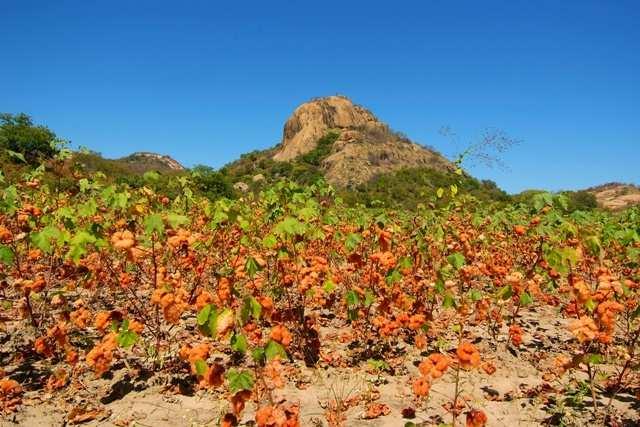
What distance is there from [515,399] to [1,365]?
5371 millimetres

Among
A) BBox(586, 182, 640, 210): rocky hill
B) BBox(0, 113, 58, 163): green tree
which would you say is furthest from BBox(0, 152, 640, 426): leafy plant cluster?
BBox(586, 182, 640, 210): rocky hill

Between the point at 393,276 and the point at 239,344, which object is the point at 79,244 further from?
the point at 393,276

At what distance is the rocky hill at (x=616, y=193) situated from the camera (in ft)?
207

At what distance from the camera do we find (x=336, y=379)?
4672 mm

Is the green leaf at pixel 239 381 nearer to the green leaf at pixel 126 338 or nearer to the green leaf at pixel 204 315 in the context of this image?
the green leaf at pixel 204 315

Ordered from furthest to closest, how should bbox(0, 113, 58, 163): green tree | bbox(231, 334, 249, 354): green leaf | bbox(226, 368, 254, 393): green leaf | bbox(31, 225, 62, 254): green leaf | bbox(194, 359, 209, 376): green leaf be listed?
1. bbox(0, 113, 58, 163): green tree
2. bbox(31, 225, 62, 254): green leaf
3. bbox(194, 359, 209, 376): green leaf
4. bbox(231, 334, 249, 354): green leaf
5. bbox(226, 368, 254, 393): green leaf

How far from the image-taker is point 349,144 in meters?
80.5

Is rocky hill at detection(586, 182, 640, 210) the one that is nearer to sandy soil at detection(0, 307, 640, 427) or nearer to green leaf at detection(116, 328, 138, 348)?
sandy soil at detection(0, 307, 640, 427)

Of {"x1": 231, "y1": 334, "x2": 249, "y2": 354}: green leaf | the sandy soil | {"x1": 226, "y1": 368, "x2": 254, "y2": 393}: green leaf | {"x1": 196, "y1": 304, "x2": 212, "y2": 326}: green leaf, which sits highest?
{"x1": 196, "y1": 304, "x2": 212, "y2": 326}: green leaf

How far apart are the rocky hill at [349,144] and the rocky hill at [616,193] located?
2426cm

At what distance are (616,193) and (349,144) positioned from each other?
44.5 m

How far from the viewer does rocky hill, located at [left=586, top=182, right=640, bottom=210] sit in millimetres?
63169

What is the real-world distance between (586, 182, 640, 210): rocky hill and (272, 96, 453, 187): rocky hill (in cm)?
2426

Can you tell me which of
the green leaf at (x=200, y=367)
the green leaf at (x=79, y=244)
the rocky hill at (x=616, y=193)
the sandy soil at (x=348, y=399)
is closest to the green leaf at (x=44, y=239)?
the green leaf at (x=79, y=244)
